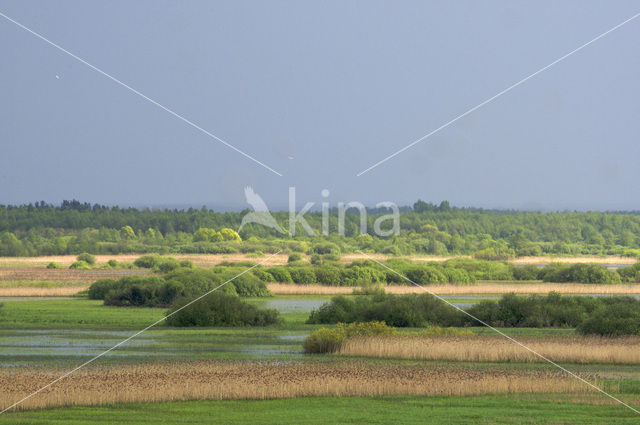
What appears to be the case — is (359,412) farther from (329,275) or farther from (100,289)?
(329,275)

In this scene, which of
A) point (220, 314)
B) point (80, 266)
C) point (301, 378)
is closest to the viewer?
point (301, 378)

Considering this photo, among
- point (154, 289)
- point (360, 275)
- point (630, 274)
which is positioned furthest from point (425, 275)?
point (154, 289)

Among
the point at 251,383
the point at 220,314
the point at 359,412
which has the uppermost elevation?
the point at 220,314

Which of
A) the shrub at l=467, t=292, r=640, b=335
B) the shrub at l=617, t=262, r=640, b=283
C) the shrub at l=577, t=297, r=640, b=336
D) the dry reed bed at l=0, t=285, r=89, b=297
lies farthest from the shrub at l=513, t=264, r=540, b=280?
the shrub at l=577, t=297, r=640, b=336

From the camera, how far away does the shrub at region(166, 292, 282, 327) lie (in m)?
51.8

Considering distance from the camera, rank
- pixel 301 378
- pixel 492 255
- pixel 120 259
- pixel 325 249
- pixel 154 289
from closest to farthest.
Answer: pixel 301 378 → pixel 154 289 → pixel 120 259 → pixel 325 249 → pixel 492 255

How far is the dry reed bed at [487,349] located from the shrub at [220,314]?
598 inches

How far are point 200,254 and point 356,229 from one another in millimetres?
47979

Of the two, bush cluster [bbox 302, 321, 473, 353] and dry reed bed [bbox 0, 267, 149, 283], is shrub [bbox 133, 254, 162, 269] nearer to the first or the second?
dry reed bed [bbox 0, 267, 149, 283]

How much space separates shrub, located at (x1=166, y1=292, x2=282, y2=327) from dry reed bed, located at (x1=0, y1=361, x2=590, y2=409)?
2099 centimetres

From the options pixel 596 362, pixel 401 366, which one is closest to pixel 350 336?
pixel 401 366

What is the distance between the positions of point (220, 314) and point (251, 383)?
2611 centimetres

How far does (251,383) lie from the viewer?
2661 centimetres

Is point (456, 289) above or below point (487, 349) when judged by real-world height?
above
